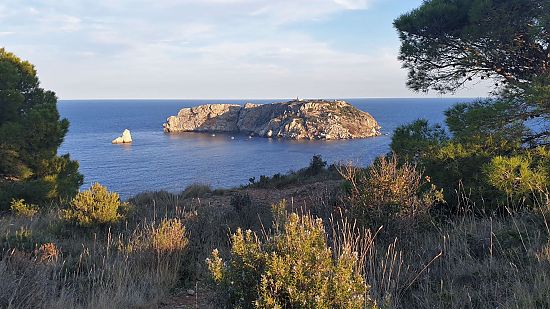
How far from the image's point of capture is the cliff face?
292 ft

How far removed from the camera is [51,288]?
4.00 meters

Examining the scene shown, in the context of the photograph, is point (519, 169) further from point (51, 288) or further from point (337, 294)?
point (51, 288)

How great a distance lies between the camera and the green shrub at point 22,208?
10.6m

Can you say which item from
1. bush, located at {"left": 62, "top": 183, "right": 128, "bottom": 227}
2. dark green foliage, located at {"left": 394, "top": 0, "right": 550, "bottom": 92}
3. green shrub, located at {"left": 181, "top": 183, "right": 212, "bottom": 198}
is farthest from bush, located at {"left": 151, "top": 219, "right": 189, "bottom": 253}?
green shrub, located at {"left": 181, "top": 183, "right": 212, "bottom": 198}

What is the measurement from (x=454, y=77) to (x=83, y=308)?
8.03m

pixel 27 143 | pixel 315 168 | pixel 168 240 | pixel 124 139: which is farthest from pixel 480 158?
pixel 124 139

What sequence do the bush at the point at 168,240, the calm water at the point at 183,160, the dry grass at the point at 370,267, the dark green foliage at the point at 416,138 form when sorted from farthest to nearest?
the calm water at the point at 183,160 → the dark green foliage at the point at 416,138 → the bush at the point at 168,240 → the dry grass at the point at 370,267

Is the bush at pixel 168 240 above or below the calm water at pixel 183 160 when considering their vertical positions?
above

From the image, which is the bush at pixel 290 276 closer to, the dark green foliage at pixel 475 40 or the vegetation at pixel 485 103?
the vegetation at pixel 485 103

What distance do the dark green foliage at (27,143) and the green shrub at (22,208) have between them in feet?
2.58

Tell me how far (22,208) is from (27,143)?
242cm

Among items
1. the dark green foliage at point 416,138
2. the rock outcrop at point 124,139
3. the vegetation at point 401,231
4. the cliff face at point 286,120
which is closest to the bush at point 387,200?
the vegetation at point 401,231

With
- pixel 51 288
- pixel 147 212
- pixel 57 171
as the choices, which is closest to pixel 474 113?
pixel 51 288

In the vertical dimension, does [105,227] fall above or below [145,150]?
above
